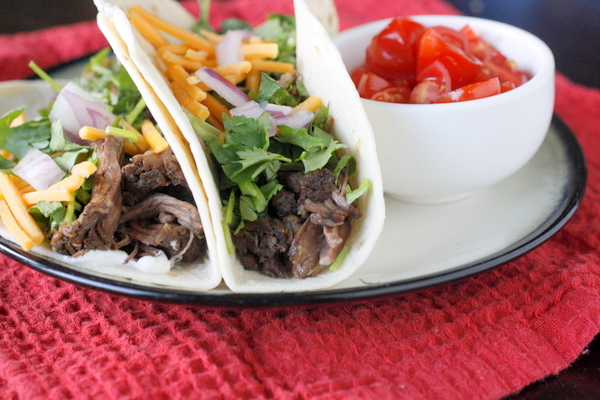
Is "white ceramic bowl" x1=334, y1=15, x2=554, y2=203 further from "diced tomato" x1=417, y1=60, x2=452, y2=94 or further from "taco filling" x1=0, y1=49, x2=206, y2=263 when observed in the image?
"taco filling" x1=0, y1=49, x2=206, y2=263

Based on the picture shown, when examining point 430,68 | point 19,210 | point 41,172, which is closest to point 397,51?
point 430,68

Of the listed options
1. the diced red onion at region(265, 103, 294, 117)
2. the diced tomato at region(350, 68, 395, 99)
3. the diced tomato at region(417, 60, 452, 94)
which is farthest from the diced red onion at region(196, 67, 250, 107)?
the diced tomato at region(417, 60, 452, 94)

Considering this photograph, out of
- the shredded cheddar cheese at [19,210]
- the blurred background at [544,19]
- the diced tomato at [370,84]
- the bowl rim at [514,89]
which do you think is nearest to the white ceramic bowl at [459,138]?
the bowl rim at [514,89]

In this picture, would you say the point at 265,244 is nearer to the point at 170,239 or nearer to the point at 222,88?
the point at 170,239

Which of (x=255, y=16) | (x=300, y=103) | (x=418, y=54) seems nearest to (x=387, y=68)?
(x=418, y=54)

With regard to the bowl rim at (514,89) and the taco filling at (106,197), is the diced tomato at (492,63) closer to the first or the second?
the bowl rim at (514,89)

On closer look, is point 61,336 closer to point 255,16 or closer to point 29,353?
point 29,353
